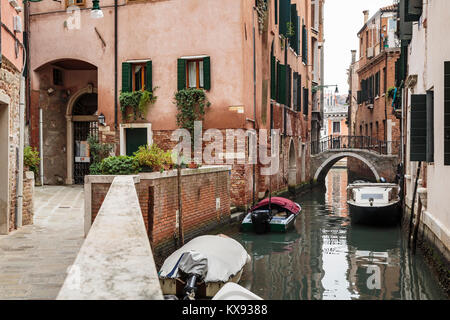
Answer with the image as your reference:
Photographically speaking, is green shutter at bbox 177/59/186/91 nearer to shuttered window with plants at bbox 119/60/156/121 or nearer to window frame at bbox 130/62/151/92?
shuttered window with plants at bbox 119/60/156/121

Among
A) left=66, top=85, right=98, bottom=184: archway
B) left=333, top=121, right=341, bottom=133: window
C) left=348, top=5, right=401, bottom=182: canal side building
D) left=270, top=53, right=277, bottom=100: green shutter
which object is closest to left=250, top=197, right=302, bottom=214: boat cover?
left=270, top=53, right=277, bottom=100: green shutter

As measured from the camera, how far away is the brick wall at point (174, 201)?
755cm

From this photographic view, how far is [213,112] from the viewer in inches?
486

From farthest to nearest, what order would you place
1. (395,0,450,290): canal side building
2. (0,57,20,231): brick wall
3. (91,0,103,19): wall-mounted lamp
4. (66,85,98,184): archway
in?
(66,85,98,184): archway, (91,0,103,19): wall-mounted lamp, (0,57,20,231): brick wall, (395,0,450,290): canal side building

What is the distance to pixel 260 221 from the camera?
1150cm

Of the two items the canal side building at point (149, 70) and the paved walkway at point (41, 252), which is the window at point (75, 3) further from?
the paved walkway at point (41, 252)

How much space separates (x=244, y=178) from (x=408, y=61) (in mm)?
5213

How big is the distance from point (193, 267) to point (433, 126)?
14.5 ft

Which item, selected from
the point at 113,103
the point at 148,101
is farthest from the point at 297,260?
the point at 113,103

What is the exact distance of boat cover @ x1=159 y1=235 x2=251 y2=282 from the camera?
6.50 m

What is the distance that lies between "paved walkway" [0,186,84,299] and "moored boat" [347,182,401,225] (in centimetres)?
742

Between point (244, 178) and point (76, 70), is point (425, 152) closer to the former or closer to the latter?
point (244, 178)

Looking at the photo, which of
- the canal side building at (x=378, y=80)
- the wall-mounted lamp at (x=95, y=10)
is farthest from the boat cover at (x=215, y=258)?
the canal side building at (x=378, y=80)

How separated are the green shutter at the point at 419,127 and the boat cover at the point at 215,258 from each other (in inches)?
128
